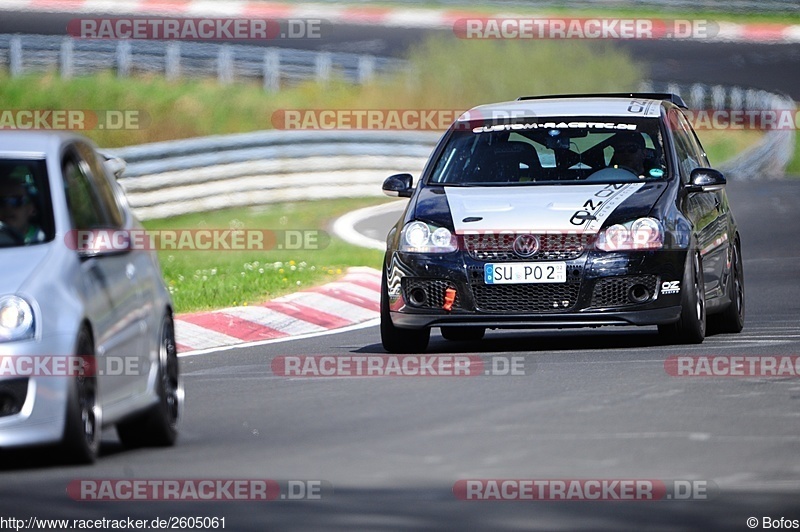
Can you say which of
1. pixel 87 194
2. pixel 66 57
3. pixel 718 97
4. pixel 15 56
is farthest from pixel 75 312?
pixel 718 97

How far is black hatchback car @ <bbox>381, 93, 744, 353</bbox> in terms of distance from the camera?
12.2 metres

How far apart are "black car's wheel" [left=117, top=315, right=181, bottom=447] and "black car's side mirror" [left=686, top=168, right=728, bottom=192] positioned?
4.90m

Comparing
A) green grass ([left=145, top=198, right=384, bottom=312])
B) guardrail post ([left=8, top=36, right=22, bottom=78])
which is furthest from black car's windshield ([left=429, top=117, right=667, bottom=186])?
guardrail post ([left=8, top=36, right=22, bottom=78])

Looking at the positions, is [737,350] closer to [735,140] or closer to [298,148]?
[298,148]

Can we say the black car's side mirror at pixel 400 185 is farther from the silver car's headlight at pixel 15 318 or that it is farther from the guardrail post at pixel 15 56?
the guardrail post at pixel 15 56

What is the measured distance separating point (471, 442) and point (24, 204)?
6.96 feet

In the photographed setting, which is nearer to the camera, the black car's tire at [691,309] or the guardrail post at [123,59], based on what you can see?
the black car's tire at [691,309]

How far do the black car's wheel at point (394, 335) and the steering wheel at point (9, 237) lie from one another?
4614 mm

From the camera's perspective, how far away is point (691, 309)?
1245 cm

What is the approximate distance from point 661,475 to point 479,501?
83 cm

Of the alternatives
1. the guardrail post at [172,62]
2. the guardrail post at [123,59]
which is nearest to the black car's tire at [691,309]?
the guardrail post at [123,59]

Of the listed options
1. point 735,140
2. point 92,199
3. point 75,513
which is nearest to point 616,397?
point 92,199

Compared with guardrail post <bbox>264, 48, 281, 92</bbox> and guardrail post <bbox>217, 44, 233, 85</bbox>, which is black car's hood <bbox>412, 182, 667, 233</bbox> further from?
guardrail post <bbox>264, 48, 281, 92</bbox>

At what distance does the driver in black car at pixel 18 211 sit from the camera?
27.2 ft
